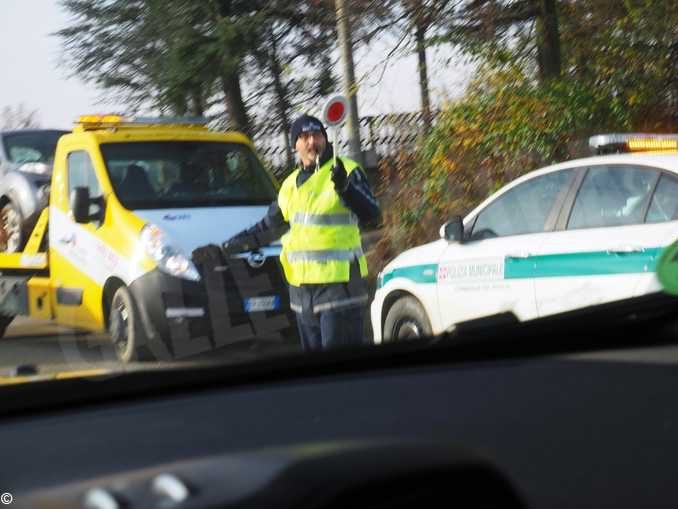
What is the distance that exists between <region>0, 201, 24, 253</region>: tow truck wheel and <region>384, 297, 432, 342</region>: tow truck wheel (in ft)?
12.2

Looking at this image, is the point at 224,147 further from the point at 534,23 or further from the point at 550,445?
the point at 534,23

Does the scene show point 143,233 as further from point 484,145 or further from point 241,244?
point 484,145

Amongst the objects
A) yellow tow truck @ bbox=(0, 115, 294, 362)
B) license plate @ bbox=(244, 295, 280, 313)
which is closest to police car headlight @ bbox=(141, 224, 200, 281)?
yellow tow truck @ bbox=(0, 115, 294, 362)

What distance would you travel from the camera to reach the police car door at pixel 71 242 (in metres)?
6.89

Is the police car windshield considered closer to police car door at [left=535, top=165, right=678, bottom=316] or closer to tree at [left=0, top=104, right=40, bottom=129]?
police car door at [left=535, top=165, right=678, bottom=316]

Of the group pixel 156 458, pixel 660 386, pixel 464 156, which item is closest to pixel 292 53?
pixel 464 156

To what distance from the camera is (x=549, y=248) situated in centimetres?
446

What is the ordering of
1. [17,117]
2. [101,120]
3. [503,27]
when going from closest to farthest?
[17,117], [101,120], [503,27]

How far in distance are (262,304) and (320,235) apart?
1.95 feet

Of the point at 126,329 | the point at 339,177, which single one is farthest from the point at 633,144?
the point at 126,329

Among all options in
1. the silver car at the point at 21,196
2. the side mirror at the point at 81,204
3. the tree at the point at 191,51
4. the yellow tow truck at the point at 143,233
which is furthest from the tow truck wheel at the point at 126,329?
the silver car at the point at 21,196

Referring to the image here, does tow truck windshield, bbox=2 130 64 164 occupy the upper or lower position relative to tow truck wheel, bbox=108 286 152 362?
upper

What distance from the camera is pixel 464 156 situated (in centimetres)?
852

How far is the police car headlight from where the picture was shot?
5203mm
